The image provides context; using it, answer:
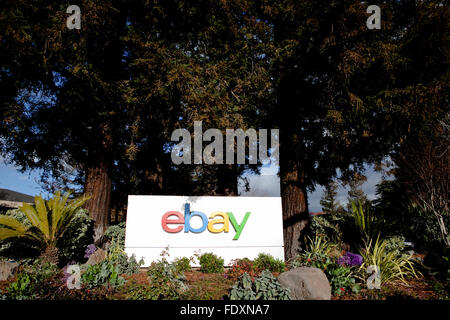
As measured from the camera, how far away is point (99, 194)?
26.5ft

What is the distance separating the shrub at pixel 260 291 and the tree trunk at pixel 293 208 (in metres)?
3.45

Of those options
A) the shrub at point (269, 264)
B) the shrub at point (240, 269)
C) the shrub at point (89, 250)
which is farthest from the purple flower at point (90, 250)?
the shrub at point (269, 264)

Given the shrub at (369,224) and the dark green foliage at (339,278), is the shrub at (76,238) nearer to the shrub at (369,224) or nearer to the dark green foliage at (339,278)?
the dark green foliage at (339,278)

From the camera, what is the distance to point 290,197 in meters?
8.18

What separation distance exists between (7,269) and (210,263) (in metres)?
4.30

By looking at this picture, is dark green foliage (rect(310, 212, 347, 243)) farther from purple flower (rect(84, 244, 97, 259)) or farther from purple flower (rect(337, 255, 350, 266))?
purple flower (rect(84, 244, 97, 259))

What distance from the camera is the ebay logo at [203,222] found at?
7105 millimetres

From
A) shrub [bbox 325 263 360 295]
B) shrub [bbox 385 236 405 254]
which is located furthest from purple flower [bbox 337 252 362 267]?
shrub [bbox 385 236 405 254]

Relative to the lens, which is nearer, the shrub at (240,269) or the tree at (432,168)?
the shrub at (240,269)
